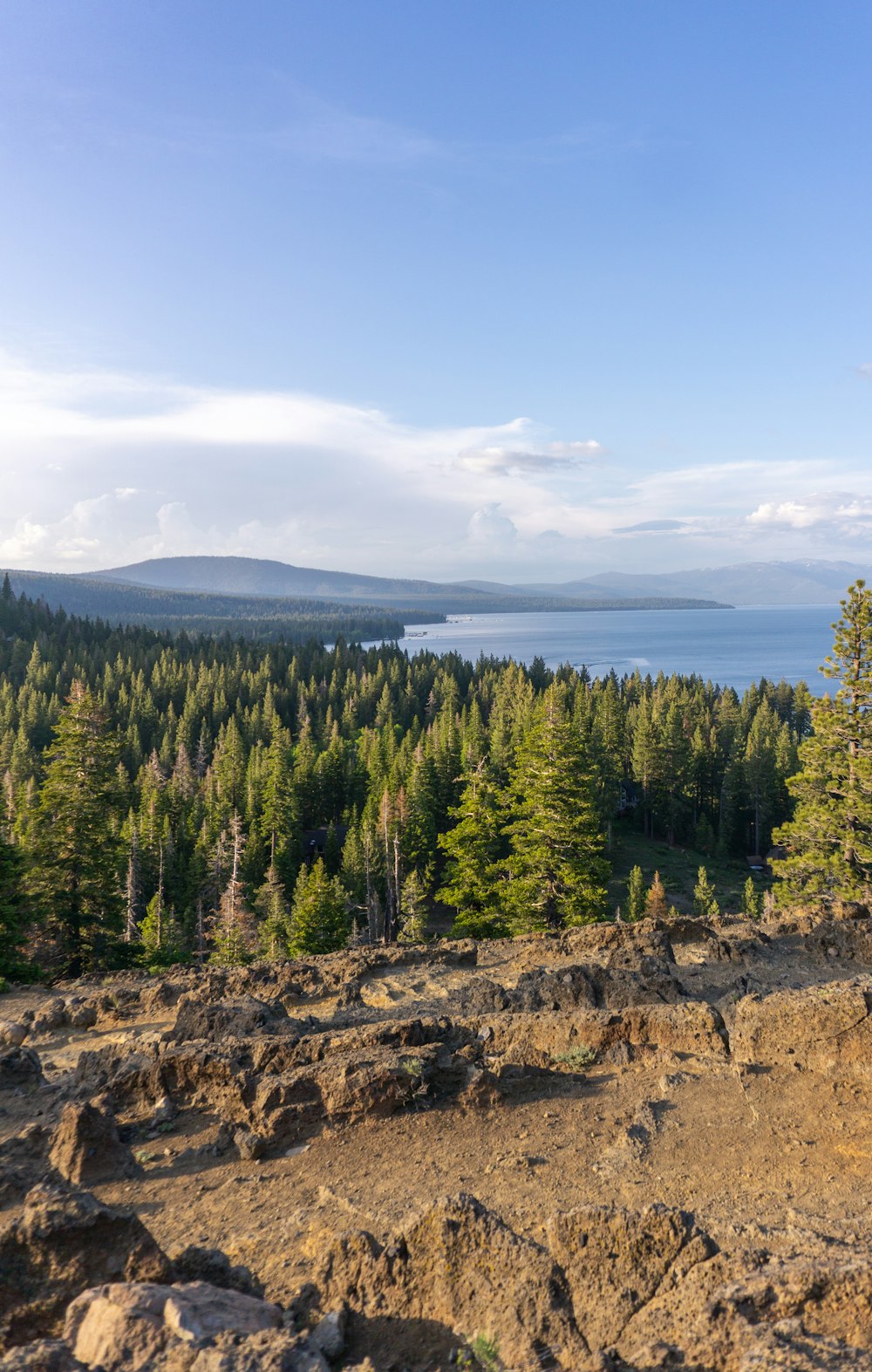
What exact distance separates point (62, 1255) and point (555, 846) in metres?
22.9

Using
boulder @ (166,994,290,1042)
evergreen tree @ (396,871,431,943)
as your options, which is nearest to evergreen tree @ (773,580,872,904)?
evergreen tree @ (396,871,431,943)

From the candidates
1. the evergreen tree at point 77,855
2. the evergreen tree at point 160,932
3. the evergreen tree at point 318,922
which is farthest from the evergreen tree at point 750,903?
the evergreen tree at point 77,855

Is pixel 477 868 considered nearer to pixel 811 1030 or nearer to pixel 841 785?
pixel 841 785

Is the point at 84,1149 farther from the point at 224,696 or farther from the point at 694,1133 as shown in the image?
the point at 224,696

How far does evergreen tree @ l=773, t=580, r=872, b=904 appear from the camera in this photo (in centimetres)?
2623

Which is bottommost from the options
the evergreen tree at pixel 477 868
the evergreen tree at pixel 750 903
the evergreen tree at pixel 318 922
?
the evergreen tree at pixel 750 903

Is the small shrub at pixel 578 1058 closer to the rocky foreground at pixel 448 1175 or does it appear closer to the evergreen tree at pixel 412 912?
the rocky foreground at pixel 448 1175

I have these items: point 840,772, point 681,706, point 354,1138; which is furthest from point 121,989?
point 681,706

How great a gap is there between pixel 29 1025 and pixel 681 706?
282 ft

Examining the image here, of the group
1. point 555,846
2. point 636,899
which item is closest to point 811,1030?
point 555,846

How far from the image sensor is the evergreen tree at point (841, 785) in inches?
1033

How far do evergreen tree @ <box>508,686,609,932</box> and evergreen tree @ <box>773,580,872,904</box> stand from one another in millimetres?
7136

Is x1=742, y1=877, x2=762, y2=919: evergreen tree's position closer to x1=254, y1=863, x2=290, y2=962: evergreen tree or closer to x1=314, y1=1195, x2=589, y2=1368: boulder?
x1=254, y1=863, x2=290, y2=962: evergreen tree

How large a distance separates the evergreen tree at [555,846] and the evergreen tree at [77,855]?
1449 cm
